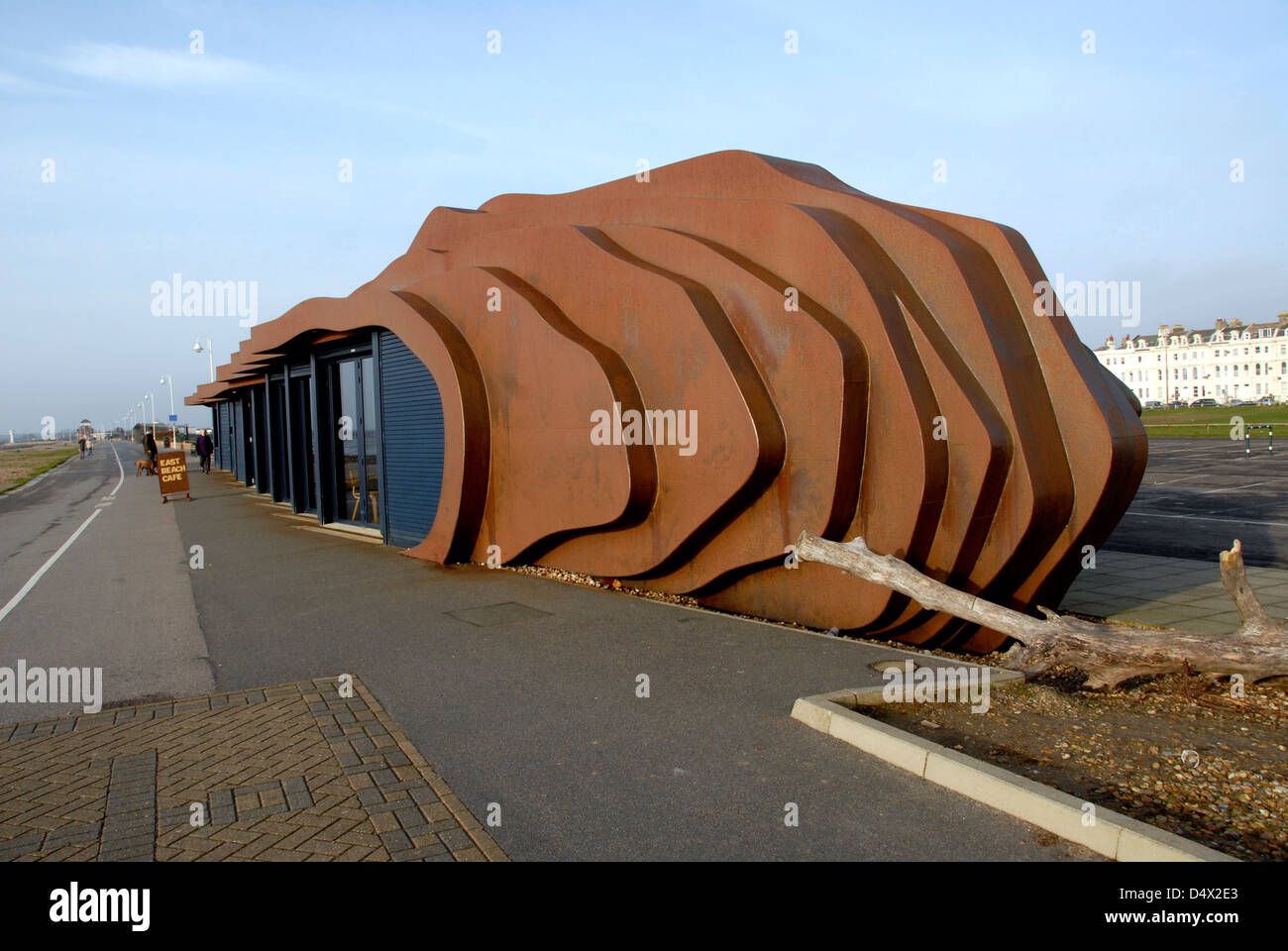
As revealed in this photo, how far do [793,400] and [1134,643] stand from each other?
336 cm

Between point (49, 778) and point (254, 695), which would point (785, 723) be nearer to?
point (254, 695)

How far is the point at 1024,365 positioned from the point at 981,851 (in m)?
4.70

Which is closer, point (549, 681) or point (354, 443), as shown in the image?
point (549, 681)

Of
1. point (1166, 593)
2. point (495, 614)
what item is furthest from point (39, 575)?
point (1166, 593)

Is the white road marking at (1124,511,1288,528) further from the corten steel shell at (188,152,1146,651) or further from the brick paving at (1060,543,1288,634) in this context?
the corten steel shell at (188,152,1146,651)

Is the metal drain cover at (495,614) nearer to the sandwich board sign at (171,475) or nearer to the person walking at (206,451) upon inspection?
the sandwich board sign at (171,475)

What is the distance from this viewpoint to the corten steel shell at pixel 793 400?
23.3 feet

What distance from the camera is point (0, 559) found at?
1384 cm

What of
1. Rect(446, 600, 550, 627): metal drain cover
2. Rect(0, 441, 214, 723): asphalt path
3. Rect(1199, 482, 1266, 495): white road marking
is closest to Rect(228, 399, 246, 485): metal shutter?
Rect(0, 441, 214, 723): asphalt path

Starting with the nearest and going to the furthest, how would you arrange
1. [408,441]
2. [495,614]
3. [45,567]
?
[495,614] < [45,567] < [408,441]

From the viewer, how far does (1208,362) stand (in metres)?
106

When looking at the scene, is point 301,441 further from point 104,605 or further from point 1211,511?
point 1211,511

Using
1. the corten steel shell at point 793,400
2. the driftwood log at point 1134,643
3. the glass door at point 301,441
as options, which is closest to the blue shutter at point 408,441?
the corten steel shell at point 793,400

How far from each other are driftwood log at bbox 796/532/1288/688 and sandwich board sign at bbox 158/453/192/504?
75.0 feet
